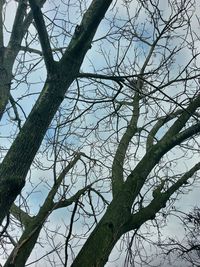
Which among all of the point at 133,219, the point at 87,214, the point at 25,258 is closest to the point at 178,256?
the point at 133,219

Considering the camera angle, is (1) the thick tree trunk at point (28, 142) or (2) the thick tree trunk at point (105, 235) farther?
(2) the thick tree trunk at point (105, 235)

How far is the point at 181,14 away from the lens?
4.55 metres

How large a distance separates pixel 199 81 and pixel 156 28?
0.88 m

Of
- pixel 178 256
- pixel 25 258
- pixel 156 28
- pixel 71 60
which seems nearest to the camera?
pixel 71 60

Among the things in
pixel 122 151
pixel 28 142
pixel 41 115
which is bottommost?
pixel 28 142

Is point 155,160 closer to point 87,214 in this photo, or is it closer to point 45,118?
point 87,214

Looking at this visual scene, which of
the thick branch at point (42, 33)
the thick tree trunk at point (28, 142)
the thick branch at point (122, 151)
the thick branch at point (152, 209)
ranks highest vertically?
the thick branch at point (122, 151)

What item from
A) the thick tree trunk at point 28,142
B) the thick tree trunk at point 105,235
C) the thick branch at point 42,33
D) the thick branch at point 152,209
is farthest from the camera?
the thick branch at point 152,209

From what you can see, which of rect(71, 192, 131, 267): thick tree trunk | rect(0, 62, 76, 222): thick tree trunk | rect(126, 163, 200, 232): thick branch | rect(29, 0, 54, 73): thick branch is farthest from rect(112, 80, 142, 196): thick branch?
rect(29, 0, 54, 73): thick branch

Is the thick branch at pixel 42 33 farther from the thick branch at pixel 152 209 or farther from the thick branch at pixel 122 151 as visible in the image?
the thick branch at pixel 122 151

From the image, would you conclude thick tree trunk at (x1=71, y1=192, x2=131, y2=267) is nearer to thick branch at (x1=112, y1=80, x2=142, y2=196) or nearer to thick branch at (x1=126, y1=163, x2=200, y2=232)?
thick branch at (x1=126, y1=163, x2=200, y2=232)

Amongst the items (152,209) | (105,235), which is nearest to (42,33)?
(105,235)

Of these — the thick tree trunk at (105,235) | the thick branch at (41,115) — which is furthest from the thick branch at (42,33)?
the thick tree trunk at (105,235)

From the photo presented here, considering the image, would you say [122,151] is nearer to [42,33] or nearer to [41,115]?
[41,115]
